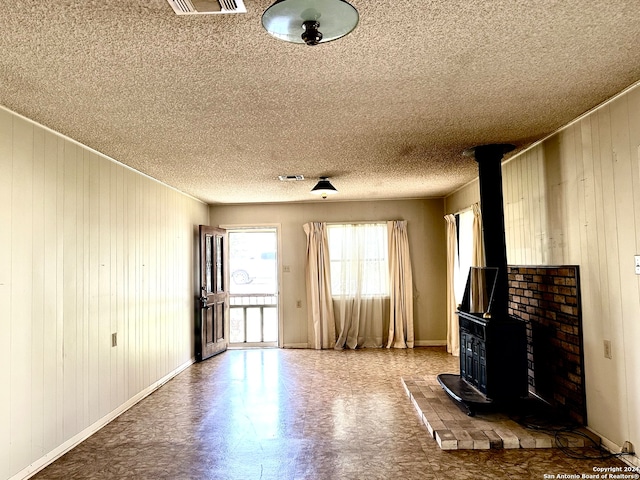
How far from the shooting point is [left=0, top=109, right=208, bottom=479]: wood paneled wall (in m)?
3.04

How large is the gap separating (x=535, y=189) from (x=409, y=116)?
1705 millimetres

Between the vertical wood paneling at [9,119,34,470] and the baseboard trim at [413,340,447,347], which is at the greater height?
the vertical wood paneling at [9,119,34,470]

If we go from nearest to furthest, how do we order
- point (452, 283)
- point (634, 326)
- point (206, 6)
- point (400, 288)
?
point (206, 6), point (634, 326), point (452, 283), point (400, 288)

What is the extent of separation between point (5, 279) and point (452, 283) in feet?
18.2

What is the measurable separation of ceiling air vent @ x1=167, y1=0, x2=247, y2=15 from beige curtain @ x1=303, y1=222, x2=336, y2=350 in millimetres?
5916

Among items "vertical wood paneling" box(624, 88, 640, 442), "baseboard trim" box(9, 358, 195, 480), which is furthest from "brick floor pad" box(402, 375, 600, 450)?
"baseboard trim" box(9, 358, 195, 480)

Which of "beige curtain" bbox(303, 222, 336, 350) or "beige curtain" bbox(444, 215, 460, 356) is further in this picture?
"beige curtain" bbox(303, 222, 336, 350)

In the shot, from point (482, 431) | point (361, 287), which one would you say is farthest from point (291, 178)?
point (482, 431)

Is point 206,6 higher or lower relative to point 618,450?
higher

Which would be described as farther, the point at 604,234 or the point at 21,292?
the point at 604,234

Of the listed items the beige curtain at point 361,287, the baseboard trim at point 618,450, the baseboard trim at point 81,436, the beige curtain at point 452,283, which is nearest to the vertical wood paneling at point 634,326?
the baseboard trim at point 618,450

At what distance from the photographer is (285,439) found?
3668 millimetres

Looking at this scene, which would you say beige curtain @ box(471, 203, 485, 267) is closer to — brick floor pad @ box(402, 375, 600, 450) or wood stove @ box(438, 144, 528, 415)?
wood stove @ box(438, 144, 528, 415)

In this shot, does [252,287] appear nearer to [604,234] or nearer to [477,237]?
[477,237]
